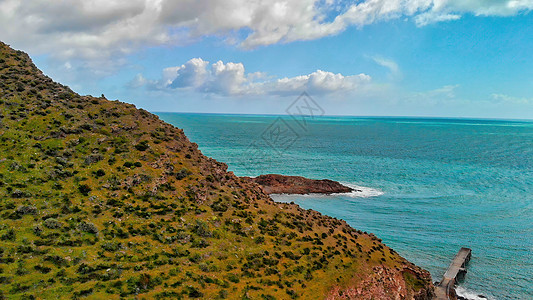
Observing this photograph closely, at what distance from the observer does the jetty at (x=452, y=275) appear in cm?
4928

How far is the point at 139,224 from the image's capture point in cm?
4109

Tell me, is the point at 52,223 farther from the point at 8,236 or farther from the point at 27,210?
the point at 8,236

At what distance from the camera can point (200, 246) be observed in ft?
133

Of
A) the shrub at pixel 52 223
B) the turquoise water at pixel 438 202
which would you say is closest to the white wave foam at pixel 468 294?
the turquoise water at pixel 438 202

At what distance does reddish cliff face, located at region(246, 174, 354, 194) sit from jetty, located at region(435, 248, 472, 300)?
42411 millimetres

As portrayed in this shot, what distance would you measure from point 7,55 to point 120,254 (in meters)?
57.3

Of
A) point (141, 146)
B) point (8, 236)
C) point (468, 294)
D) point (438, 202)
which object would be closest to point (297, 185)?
point (438, 202)

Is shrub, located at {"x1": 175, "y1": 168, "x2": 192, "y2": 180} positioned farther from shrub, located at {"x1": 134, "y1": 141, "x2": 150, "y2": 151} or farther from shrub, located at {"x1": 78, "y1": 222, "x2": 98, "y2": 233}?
shrub, located at {"x1": 78, "y1": 222, "x2": 98, "y2": 233}

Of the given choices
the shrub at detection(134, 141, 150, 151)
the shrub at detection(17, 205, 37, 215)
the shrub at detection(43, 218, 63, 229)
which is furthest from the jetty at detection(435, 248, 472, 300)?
the shrub at detection(17, 205, 37, 215)

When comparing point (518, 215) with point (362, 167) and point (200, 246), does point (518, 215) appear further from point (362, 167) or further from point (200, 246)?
point (200, 246)

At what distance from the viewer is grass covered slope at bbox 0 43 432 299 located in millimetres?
32062

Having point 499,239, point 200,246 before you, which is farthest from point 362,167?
point 200,246

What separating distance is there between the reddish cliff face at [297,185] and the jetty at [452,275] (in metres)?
42.4

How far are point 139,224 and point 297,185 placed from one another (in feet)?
226
